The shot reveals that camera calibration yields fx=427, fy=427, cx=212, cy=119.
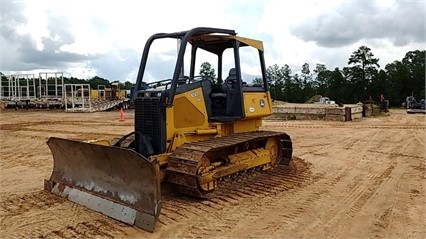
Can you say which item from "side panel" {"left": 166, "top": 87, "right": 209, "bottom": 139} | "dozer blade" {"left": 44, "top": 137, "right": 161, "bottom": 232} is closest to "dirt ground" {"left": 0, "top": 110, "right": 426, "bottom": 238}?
"dozer blade" {"left": 44, "top": 137, "right": 161, "bottom": 232}

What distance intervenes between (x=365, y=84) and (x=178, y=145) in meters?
47.1

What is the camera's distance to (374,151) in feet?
37.5

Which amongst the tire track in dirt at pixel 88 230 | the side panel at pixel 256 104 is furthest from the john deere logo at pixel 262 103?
the tire track in dirt at pixel 88 230

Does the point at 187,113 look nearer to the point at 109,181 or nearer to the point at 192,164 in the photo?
the point at 192,164

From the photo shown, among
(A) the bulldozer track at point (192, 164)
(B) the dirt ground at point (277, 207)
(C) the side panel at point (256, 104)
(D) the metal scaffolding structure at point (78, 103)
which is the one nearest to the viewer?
(B) the dirt ground at point (277, 207)

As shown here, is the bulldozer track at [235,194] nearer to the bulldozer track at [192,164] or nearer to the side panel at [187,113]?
the bulldozer track at [192,164]

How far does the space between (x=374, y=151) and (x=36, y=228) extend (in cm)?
898

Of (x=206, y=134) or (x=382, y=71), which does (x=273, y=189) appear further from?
(x=382, y=71)

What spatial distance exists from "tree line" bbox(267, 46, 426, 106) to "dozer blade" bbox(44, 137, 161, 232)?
44.2 m

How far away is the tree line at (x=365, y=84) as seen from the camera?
46875 millimetres

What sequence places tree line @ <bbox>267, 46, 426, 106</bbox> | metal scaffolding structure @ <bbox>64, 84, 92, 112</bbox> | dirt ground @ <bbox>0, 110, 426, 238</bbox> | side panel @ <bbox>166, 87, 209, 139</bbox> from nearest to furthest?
dirt ground @ <bbox>0, 110, 426, 238</bbox> < side panel @ <bbox>166, 87, 209, 139</bbox> < metal scaffolding structure @ <bbox>64, 84, 92, 112</bbox> < tree line @ <bbox>267, 46, 426, 106</bbox>

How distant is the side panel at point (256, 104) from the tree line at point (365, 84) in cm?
4118

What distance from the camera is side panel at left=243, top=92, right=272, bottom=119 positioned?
7.80 meters

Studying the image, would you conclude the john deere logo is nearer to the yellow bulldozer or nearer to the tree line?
the yellow bulldozer
